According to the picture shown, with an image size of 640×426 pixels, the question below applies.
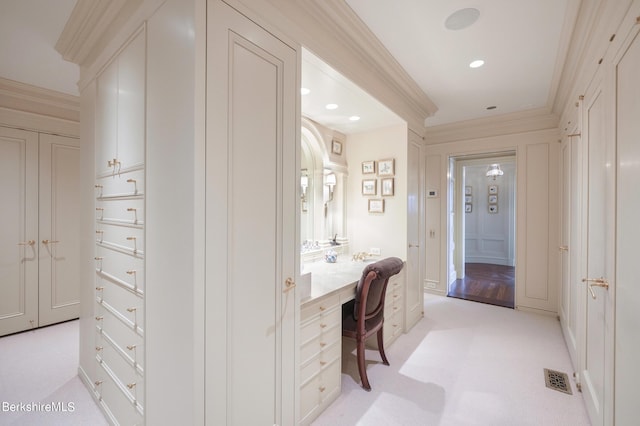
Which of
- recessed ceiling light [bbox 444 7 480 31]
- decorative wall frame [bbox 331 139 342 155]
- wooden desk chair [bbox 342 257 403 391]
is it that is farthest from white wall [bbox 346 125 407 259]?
recessed ceiling light [bbox 444 7 480 31]

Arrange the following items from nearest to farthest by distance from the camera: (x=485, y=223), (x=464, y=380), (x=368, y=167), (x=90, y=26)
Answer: (x=90, y=26) < (x=464, y=380) < (x=368, y=167) < (x=485, y=223)

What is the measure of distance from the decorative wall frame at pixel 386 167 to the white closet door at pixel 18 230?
4.01 meters

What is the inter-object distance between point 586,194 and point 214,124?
2.52 meters

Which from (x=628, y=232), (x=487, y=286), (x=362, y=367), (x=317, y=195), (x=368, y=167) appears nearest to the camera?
(x=628, y=232)

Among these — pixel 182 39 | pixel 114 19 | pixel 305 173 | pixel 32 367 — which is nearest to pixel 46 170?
pixel 32 367

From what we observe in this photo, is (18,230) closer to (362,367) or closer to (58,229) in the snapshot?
(58,229)

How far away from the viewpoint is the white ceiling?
1856 mm

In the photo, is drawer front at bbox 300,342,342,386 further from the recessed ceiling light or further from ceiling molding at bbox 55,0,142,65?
the recessed ceiling light

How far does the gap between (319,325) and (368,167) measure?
2.15 metres

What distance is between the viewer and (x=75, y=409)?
77.3 inches

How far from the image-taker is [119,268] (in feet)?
5.57

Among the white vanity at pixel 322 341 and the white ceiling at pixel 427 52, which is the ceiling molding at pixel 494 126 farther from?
the white vanity at pixel 322 341

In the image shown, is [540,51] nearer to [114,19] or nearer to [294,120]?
[294,120]

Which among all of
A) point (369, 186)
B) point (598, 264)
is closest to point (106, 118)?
point (369, 186)
